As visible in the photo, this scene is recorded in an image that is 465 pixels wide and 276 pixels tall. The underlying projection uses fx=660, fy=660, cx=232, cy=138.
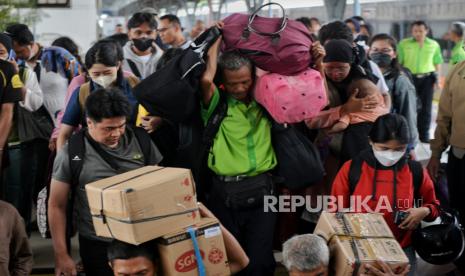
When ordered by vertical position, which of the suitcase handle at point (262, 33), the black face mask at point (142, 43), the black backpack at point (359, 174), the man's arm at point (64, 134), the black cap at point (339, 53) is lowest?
the black backpack at point (359, 174)

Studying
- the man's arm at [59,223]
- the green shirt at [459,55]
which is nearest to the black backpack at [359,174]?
the green shirt at [459,55]

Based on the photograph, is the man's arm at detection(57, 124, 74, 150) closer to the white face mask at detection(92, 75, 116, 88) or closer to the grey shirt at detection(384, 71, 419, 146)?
the white face mask at detection(92, 75, 116, 88)

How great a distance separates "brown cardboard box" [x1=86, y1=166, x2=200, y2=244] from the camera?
2.56m

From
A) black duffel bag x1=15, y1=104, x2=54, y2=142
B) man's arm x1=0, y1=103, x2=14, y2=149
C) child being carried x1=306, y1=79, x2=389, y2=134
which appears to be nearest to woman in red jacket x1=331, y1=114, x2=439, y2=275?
child being carried x1=306, y1=79, x2=389, y2=134

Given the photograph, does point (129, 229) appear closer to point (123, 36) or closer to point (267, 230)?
point (267, 230)

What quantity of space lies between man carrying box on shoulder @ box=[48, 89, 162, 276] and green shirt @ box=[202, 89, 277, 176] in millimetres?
424

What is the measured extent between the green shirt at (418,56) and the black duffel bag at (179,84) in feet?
20.2

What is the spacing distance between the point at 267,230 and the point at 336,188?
0.43 meters

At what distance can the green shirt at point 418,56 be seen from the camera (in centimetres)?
892

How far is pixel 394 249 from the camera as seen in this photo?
9.09 feet

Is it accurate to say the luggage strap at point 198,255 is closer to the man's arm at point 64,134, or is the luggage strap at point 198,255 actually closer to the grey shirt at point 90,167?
the grey shirt at point 90,167

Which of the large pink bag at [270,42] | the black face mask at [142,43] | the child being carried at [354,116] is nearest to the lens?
the large pink bag at [270,42]

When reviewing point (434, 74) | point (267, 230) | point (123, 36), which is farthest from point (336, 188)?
point (434, 74)

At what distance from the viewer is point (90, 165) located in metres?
3.13
